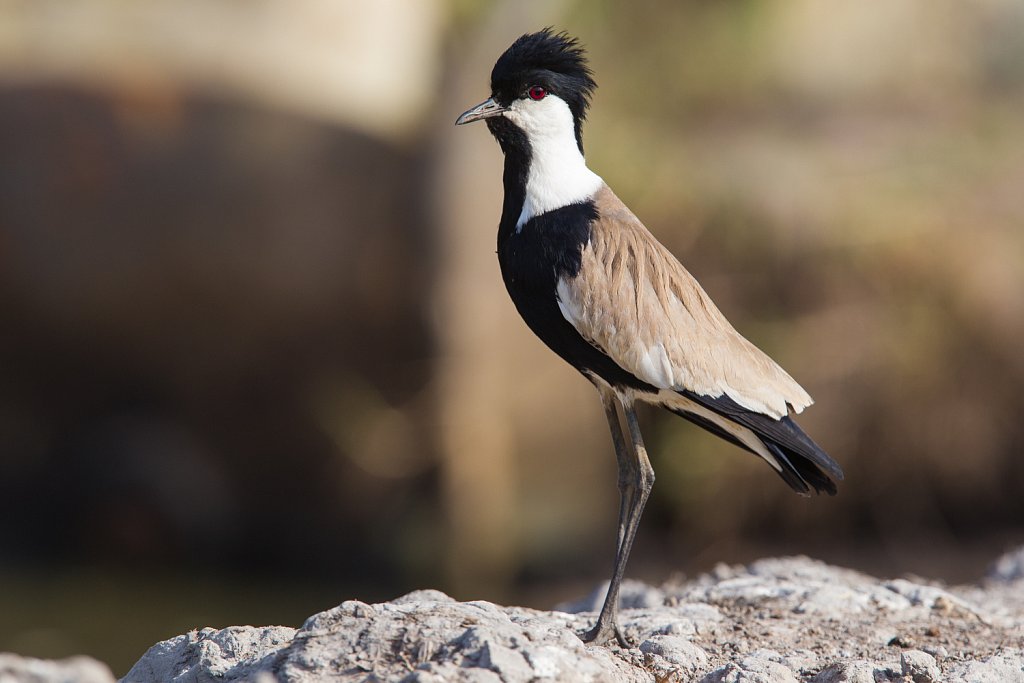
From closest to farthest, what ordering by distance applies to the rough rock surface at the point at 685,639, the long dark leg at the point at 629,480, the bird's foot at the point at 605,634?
the rough rock surface at the point at 685,639 → the bird's foot at the point at 605,634 → the long dark leg at the point at 629,480

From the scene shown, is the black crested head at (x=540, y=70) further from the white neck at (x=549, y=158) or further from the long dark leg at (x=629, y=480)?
the long dark leg at (x=629, y=480)

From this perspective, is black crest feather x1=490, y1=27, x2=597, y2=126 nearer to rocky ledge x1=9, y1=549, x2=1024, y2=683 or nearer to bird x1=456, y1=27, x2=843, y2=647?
bird x1=456, y1=27, x2=843, y2=647

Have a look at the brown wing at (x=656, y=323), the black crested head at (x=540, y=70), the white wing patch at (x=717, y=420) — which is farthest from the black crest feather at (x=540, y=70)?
the white wing patch at (x=717, y=420)

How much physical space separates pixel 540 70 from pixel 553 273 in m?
0.77

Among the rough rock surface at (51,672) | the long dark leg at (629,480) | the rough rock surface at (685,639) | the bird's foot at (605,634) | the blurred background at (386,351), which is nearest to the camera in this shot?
the rough rock surface at (51,672)

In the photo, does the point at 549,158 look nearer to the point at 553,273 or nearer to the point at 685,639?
the point at 553,273

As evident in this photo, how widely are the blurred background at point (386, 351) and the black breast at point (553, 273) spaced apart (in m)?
6.63

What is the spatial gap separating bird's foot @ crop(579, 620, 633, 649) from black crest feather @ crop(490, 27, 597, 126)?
1817mm

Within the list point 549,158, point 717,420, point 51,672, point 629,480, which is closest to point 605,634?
point 629,480

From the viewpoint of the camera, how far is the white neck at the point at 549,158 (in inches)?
173

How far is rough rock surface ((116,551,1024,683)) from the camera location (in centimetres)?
334

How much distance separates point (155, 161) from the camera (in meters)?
11.4

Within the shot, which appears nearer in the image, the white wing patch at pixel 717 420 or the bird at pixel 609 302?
the bird at pixel 609 302

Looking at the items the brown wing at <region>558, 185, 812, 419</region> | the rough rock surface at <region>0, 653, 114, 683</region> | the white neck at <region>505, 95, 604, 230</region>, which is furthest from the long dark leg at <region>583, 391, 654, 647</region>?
the rough rock surface at <region>0, 653, 114, 683</region>
